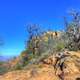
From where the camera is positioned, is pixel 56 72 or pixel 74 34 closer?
pixel 56 72

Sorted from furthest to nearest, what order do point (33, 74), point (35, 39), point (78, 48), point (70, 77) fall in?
point (35, 39) → point (78, 48) → point (33, 74) → point (70, 77)

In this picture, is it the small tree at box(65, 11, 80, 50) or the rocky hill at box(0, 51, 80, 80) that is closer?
the rocky hill at box(0, 51, 80, 80)

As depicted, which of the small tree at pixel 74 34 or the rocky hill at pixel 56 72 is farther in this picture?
the small tree at pixel 74 34

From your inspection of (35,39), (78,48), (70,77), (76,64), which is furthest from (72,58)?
(35,39)

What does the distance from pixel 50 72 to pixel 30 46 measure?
40.8m

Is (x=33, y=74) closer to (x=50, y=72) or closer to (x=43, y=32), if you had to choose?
(x=50, y=72)

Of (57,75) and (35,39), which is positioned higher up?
(35,39)

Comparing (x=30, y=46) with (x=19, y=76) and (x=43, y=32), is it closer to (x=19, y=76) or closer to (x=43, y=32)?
(x=43, y=32)

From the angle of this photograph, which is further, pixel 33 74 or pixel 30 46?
pixel 30 46

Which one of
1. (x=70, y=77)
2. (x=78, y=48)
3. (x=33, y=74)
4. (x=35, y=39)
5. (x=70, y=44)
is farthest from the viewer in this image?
(x=35, y=39)

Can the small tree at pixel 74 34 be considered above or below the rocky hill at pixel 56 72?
above

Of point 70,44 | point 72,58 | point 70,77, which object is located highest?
point 70,44

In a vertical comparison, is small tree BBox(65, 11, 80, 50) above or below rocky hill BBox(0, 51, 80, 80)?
above

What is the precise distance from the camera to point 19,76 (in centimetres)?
2217
